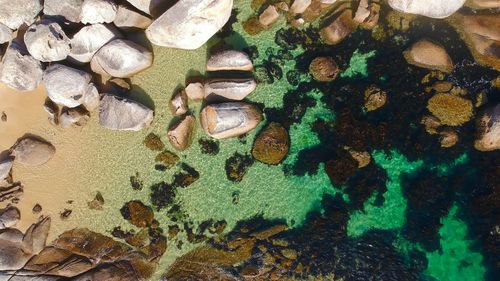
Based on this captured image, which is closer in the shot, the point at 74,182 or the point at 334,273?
the point at 334,273

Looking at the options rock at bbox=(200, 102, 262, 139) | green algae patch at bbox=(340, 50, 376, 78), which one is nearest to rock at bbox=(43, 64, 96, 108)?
rock at bbox=(200, 102, 262, 139)

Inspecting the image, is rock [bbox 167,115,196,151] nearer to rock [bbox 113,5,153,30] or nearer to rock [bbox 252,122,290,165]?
rock [bbox 252,122,290,165]

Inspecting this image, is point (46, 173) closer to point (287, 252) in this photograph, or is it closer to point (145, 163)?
point (145, 163)

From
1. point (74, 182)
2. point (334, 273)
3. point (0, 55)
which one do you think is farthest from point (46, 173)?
point (334, 273)

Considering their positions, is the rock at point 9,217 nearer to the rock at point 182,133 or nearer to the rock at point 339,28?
the rock at point 182,133

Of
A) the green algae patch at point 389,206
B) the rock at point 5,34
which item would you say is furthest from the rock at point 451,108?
the rock at point 5,34
